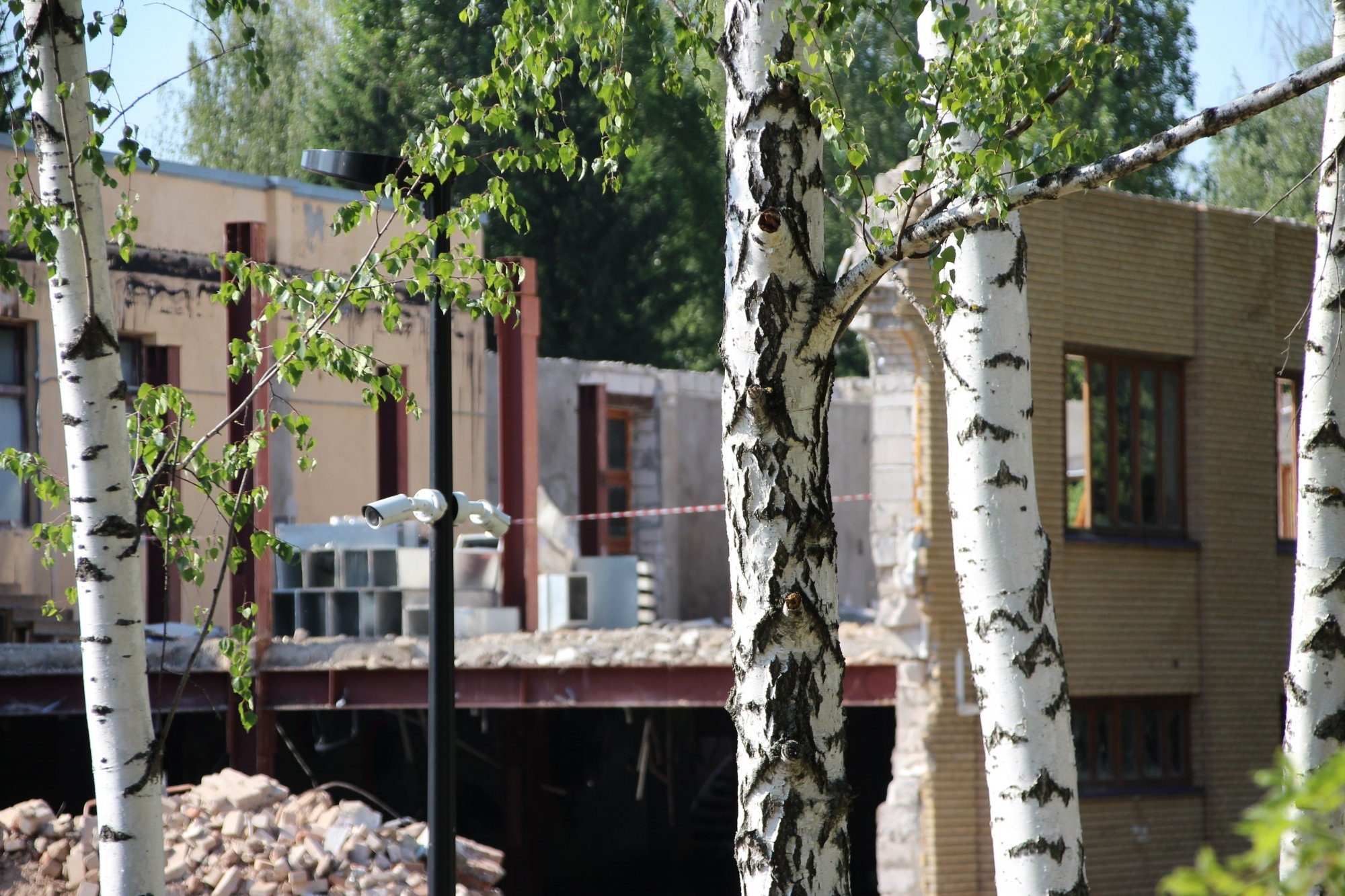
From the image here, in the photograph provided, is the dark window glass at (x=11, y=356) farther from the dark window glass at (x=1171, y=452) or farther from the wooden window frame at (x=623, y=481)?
the dark window glass at (x=1171, y=452)

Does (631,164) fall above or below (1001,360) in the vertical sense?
above

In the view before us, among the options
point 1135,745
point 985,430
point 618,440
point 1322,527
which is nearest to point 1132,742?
point 1135,745

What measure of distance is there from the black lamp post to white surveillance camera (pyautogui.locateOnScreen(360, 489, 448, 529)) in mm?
69

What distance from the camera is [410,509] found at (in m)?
7.62

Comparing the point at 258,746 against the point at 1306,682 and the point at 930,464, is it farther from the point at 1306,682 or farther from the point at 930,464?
the point at 1306,682

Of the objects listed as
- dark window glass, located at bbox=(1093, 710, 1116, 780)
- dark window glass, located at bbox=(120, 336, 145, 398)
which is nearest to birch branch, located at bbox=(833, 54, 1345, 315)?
dark window glass, located at bbox=(1093, 710, 1116, 780)

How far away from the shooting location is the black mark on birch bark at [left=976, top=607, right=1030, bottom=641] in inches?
236

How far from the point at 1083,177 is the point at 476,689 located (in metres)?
10.8

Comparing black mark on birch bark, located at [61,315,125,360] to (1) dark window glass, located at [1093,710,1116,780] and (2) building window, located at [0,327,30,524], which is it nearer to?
(1) dark window glass, located at [1093,710,1116,780]

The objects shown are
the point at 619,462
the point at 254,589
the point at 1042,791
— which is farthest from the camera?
the point at 619,462

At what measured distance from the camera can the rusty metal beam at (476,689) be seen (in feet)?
43.1

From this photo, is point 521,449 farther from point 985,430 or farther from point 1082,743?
point 985,430

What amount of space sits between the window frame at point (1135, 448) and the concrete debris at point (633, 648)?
197cm

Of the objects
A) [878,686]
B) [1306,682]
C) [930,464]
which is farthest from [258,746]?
[1306,682]
